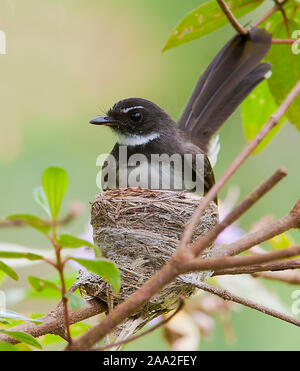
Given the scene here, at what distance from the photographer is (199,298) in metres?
3.17

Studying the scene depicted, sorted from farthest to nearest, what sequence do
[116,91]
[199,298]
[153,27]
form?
[153,27]
[116,91]
[199,298]

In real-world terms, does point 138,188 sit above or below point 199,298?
above

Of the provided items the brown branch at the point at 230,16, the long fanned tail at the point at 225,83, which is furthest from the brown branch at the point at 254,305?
the long fanned tail at the point at 225,83

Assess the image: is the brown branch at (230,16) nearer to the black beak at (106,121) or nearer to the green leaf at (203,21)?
the green leaf at (203,21)

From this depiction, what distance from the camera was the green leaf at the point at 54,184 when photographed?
1.33m

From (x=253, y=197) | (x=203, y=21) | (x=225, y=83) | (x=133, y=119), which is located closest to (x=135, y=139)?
(x=133, y=119)

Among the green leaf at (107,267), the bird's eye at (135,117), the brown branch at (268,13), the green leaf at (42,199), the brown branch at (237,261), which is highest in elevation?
the bird's eye at (135,117)

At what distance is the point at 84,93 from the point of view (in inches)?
244

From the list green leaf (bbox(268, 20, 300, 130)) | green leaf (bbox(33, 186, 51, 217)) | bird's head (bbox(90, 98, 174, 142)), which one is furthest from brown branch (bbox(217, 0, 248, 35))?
green leaf (bbox(33, 186, 51, 217))

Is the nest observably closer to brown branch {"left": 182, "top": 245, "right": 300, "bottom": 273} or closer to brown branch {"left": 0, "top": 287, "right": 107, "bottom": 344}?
brown branch {"left": 0, "top": 287, "right": 107, "bottom": 344}

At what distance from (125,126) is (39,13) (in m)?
3.54

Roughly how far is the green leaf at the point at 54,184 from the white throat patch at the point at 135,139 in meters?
2.17
